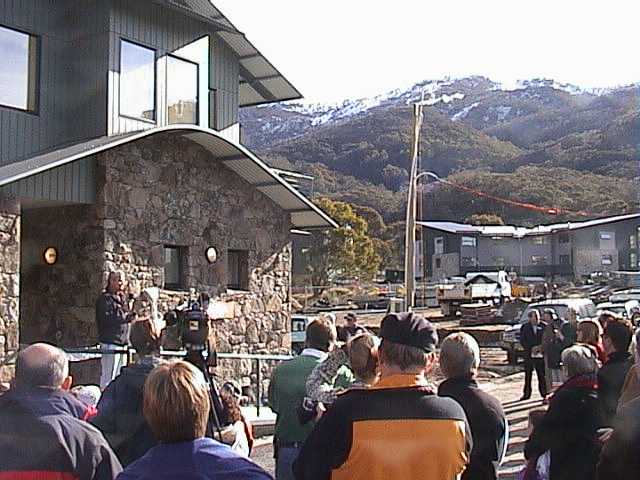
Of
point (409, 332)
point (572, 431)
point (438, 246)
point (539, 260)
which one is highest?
point (438, 246)

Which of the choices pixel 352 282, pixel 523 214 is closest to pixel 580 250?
pixel 352 282

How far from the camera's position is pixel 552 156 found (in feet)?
391

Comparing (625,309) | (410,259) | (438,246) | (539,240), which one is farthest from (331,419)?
(438,246)

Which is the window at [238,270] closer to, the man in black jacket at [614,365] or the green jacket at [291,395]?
the man in black jacket at [614,365]

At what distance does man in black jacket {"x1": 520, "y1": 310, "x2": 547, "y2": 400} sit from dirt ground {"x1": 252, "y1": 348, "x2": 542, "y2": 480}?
0.34 m

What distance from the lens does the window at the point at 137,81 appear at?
1392cm

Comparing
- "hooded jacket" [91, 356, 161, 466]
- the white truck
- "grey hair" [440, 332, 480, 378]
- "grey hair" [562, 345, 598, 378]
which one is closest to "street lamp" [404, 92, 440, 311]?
"grey hair" [562, 345, 598, 378]

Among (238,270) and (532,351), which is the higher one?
(238,270)

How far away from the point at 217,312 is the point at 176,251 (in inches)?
48.7

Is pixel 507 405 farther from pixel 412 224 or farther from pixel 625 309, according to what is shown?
pixel 625 309

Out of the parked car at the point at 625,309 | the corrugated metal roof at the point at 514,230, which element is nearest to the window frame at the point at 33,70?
the parked car at the point at 625,309

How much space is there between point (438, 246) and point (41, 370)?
225ft

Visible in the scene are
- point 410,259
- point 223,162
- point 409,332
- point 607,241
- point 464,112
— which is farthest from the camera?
point 464,112

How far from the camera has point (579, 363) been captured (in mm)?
5246
